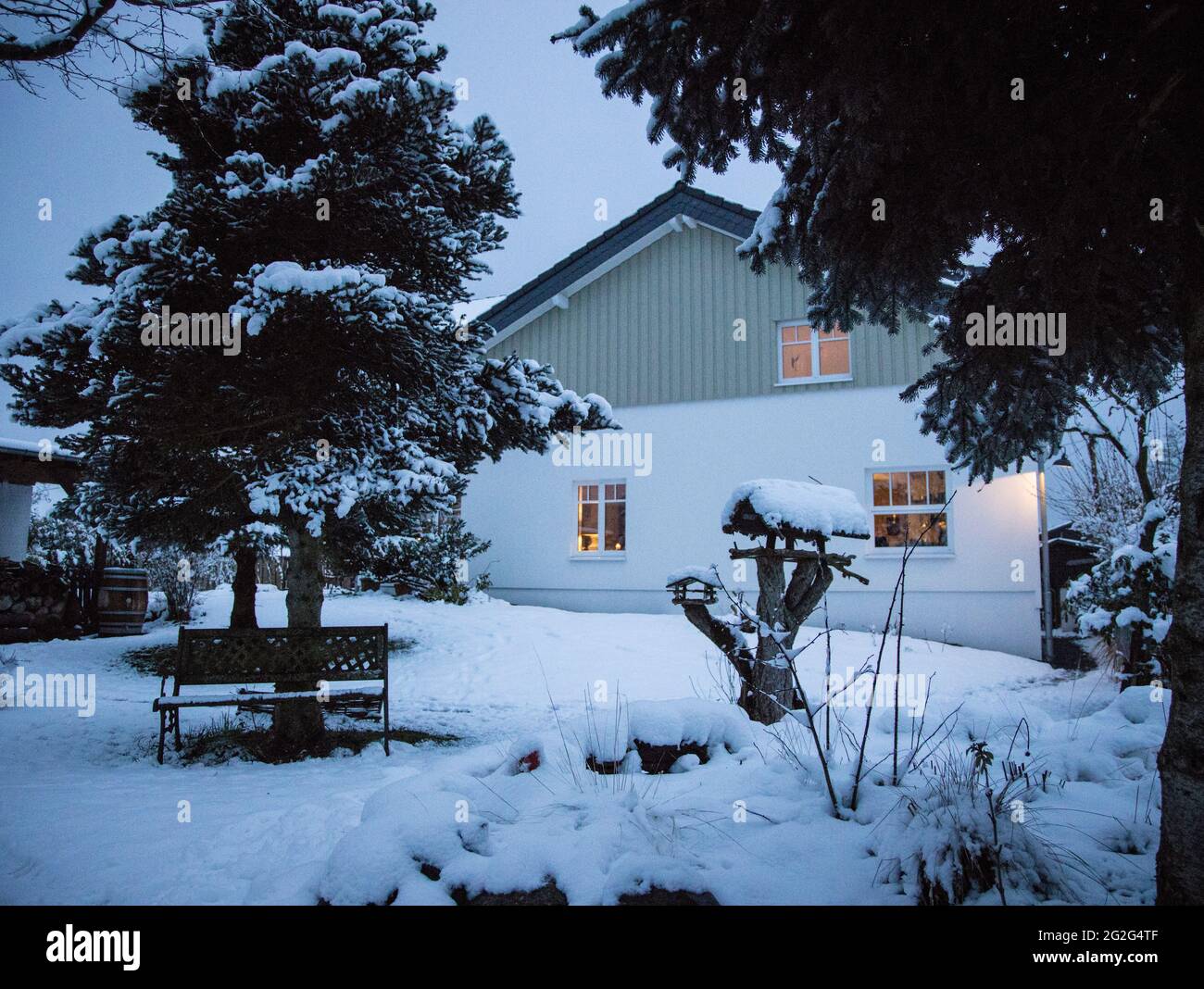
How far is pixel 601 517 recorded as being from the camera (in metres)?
13.6

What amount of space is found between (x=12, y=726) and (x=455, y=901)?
6.10 m

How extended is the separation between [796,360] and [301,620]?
9.68 metres

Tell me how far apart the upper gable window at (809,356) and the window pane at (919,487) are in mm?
2086

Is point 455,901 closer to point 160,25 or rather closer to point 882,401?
point 160,25

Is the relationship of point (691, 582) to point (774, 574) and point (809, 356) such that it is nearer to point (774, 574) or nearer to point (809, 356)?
point (774, 574)

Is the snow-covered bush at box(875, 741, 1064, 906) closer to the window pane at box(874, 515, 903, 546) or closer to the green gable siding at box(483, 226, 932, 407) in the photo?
the window pane at box(874, 515, 903, 546)

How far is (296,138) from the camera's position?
5.52m

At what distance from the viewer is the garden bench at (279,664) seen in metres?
5.47

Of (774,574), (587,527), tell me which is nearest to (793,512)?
(774,574)

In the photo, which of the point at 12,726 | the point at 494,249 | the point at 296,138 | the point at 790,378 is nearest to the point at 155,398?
the point at 296,138

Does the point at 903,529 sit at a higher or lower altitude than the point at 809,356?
lower

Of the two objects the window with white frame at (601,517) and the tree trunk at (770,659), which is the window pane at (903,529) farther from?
the tree trunk at (770,659)

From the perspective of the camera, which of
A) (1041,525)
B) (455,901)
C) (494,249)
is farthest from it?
(1041,525)

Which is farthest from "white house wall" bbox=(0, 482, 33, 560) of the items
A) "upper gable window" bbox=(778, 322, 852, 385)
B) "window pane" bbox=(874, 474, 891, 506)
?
"window pane" bbox=(874, 474, 891, 506)
